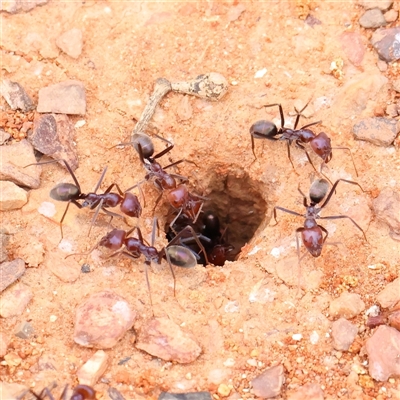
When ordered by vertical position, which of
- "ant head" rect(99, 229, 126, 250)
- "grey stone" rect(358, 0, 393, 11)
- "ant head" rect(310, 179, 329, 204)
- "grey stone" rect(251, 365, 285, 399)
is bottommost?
"grey stone" rect(251, 365, 285, 399)

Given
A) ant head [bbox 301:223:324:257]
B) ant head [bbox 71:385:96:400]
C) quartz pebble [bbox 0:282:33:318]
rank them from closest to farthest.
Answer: ant head [bbox 71:385:96:400] < quartz pebble [bbox 0:282:33:318] < ant head [bbox 301:223:324:257]

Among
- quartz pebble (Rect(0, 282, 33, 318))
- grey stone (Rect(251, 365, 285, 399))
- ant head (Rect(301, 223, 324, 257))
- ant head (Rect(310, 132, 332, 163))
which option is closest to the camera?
grey stone (Rect(251, 365, 285, 399))

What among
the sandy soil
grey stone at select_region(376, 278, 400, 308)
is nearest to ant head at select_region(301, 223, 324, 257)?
the sandy soil

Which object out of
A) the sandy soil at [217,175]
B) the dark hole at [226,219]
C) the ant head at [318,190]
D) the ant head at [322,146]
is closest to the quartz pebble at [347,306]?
the sandy soil at [217,175]

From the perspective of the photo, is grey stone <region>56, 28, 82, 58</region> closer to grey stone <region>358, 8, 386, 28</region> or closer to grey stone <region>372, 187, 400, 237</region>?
grey stone <region>358, 8, 386, 28</region>

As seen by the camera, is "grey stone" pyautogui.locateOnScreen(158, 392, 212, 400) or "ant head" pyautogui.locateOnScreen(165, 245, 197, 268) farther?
"ant head" pyautogui.locateOnScreen(165, 245, 197, 268)

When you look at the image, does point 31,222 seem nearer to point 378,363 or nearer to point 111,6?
point 111,6

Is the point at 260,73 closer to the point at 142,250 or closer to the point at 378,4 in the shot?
the point at 378,4
